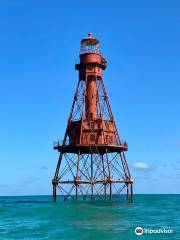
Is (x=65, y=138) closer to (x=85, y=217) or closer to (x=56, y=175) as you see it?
(x=56, y=175)

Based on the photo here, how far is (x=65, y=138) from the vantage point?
6619cm

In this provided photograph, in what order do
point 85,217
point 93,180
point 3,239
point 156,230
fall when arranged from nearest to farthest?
point 3,239 < point 156,230 < point 85,217 < point 93,180

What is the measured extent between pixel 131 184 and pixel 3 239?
132ft

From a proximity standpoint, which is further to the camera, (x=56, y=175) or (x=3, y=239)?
(x=56, y=175)

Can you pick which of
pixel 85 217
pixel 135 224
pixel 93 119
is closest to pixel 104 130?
pixel 93 119

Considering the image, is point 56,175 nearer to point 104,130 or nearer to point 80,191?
point 80,191

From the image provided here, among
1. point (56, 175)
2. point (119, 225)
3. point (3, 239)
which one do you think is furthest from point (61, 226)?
point (56, 175)

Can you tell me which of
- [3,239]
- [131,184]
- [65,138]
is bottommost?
[3,239]

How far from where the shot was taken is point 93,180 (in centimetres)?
6291

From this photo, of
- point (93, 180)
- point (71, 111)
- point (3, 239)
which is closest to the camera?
point (3, 239)

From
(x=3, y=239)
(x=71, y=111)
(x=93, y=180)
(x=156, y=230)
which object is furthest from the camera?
(x=71, y=111)

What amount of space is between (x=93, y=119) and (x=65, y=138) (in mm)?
4698

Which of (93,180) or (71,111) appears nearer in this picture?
(93,180)

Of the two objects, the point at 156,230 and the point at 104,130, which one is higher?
the point at 104,130
